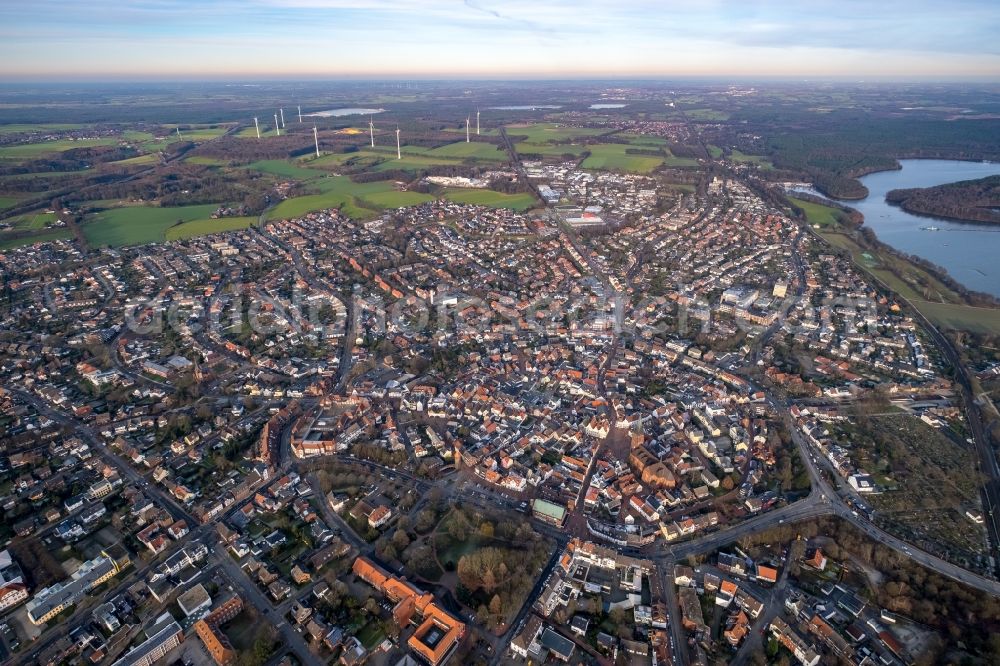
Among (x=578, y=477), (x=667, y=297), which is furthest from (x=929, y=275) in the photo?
(x=578, y=477)

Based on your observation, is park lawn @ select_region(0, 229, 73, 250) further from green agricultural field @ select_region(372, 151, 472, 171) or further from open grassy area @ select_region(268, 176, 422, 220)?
green agricultural field @ select_region(372, 151, 472, 171)

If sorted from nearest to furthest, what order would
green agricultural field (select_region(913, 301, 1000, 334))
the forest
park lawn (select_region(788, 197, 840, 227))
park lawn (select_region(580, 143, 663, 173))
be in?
green agricultural field (select_region(913, 301, 1000, 334)) < park lawn (select_region(788, 197, 840, 227)) < the forest < park lawn (select_region(580, 143, 663, 173))

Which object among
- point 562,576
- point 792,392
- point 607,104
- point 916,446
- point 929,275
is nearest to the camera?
point 562,576

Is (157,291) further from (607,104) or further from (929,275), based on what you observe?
(607,104)

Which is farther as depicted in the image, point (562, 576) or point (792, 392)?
point (792, 392)

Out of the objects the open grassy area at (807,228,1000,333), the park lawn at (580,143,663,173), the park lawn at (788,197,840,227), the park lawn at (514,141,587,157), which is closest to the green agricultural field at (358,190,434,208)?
the park lawn at (580,143,663,173)
